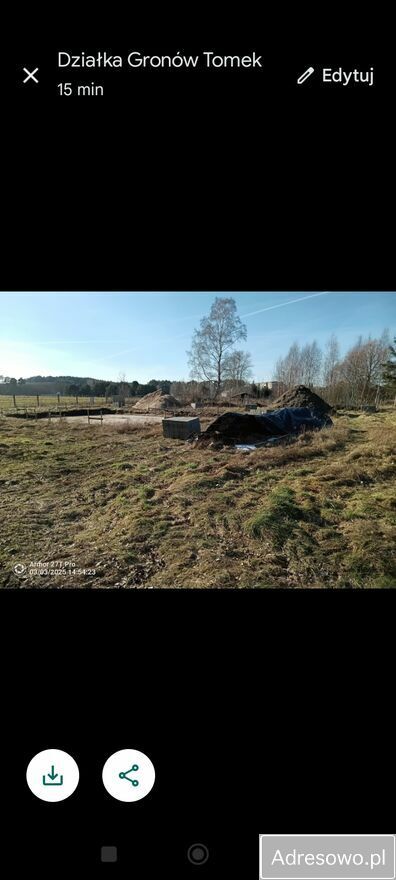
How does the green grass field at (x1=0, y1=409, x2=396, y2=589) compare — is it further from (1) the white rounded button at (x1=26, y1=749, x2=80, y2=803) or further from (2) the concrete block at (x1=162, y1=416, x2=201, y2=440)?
(2) the concrete block at (x1=162, y1=416, x2=201, y2=440)

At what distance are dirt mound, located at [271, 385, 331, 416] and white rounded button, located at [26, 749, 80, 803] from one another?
2.08m

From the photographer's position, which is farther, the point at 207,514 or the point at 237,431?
Answer: the point at 237,431

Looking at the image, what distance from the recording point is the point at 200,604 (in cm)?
111

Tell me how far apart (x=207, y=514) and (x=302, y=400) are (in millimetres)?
1222

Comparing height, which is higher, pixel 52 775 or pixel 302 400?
pixel 302 400

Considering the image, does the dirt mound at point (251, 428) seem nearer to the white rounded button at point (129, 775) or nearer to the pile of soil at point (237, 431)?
the pile of soil at point (237, 431)

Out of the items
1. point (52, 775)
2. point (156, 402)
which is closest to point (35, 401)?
point (156, 402)

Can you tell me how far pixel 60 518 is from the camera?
2037 mm

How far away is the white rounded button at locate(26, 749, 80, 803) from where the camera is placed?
975 millimetres

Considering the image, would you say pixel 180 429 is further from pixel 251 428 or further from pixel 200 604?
pixel 200 604
